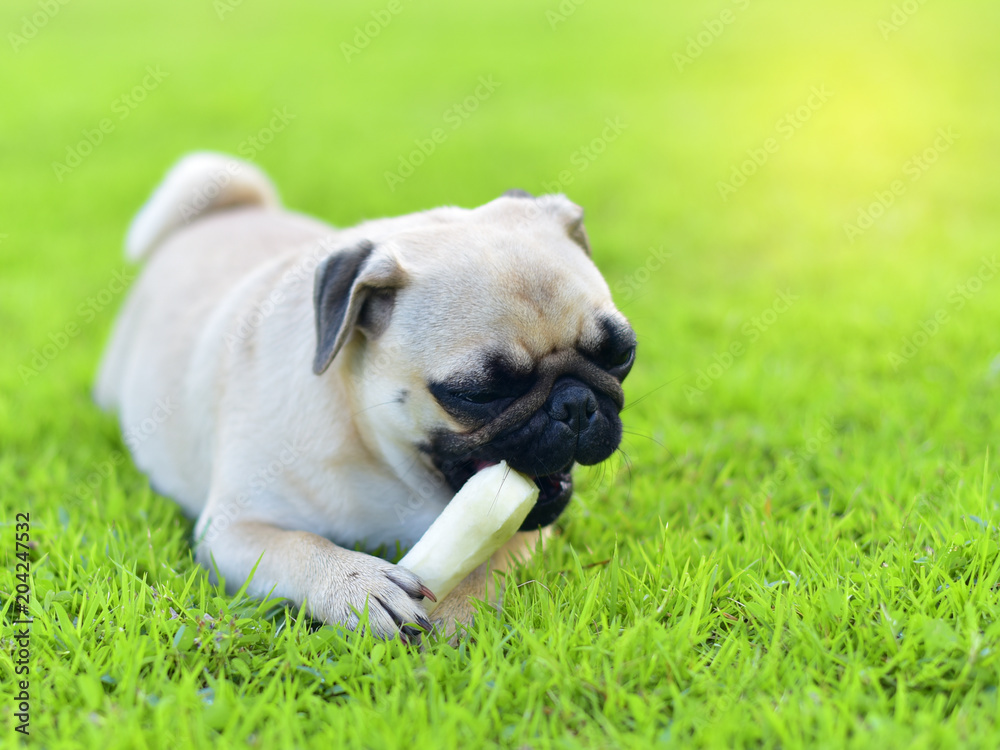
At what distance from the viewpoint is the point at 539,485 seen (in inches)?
147

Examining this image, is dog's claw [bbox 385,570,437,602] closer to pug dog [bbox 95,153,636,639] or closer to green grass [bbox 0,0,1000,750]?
pug dog [bbox 95,153,636,639]

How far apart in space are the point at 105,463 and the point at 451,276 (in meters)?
2.86

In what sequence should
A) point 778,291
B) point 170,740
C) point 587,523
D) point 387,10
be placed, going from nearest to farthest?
point 170,740 → point 587,523 → point 778,291 → point 387,10

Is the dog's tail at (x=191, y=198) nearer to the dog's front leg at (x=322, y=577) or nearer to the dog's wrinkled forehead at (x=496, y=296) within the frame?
the dog's wrinkled forehead at (x=496, y=296)

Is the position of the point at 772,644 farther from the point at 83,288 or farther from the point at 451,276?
the point at 83,288

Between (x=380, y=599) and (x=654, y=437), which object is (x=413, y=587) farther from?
(x=654, y=437)

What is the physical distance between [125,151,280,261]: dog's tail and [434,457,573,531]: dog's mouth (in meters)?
3.95

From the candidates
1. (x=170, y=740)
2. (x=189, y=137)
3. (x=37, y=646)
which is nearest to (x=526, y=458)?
(x=170, y=740)

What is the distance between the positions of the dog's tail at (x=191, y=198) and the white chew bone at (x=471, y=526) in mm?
4216

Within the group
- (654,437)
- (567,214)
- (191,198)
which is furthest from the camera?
(191,198)

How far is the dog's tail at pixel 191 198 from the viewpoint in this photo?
21.7 feet

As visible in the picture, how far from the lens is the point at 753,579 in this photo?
3385 mm

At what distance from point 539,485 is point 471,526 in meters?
0.50

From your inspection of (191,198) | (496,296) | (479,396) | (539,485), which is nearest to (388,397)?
(479,396)
